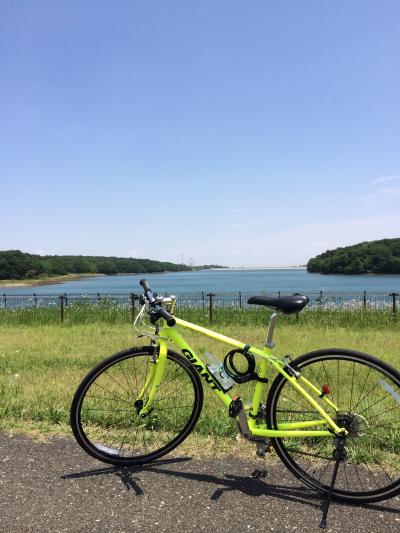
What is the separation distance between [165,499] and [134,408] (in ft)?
3.62

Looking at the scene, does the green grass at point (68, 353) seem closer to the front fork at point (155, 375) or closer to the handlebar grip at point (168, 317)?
the front fork at point (155, 375)

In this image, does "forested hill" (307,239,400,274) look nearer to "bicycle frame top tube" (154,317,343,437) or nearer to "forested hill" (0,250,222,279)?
"forested hill" (0,250,222,279)

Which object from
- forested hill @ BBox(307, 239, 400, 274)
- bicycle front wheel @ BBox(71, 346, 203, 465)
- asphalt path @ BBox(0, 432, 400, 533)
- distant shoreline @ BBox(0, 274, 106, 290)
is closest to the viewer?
asphalt path @ BBox(0, 432, 400, 533)

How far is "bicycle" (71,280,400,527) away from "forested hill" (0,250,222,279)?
360ft

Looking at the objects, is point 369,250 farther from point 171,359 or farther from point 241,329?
point 171,359

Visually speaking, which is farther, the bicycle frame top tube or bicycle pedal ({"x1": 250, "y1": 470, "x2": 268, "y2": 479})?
bicycle pedal ({"x1": 250, "y1": 470, "x2": 268, "y2": 479})

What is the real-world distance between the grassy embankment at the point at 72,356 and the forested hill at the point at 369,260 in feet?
329

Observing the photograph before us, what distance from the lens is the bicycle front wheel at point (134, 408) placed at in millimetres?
3314

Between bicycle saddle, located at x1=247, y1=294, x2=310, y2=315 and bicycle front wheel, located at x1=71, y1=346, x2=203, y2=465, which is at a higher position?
bicycle saddle, located at x1=247, y1=294, x2=310, y2=315

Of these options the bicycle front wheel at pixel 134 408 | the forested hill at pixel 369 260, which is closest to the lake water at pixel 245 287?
the forested hill at pixel 369 260

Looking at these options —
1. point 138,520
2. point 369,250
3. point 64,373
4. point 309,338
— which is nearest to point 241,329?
point 309,338

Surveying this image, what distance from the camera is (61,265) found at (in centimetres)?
13400

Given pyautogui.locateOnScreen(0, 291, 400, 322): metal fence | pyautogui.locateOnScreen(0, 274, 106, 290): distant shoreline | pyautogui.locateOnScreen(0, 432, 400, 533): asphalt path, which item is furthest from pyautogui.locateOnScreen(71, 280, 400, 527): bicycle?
pyautogui.locateOnScreen(0, 274, 106, 290): distant shoreline

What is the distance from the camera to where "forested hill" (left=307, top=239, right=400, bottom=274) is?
105 metres
